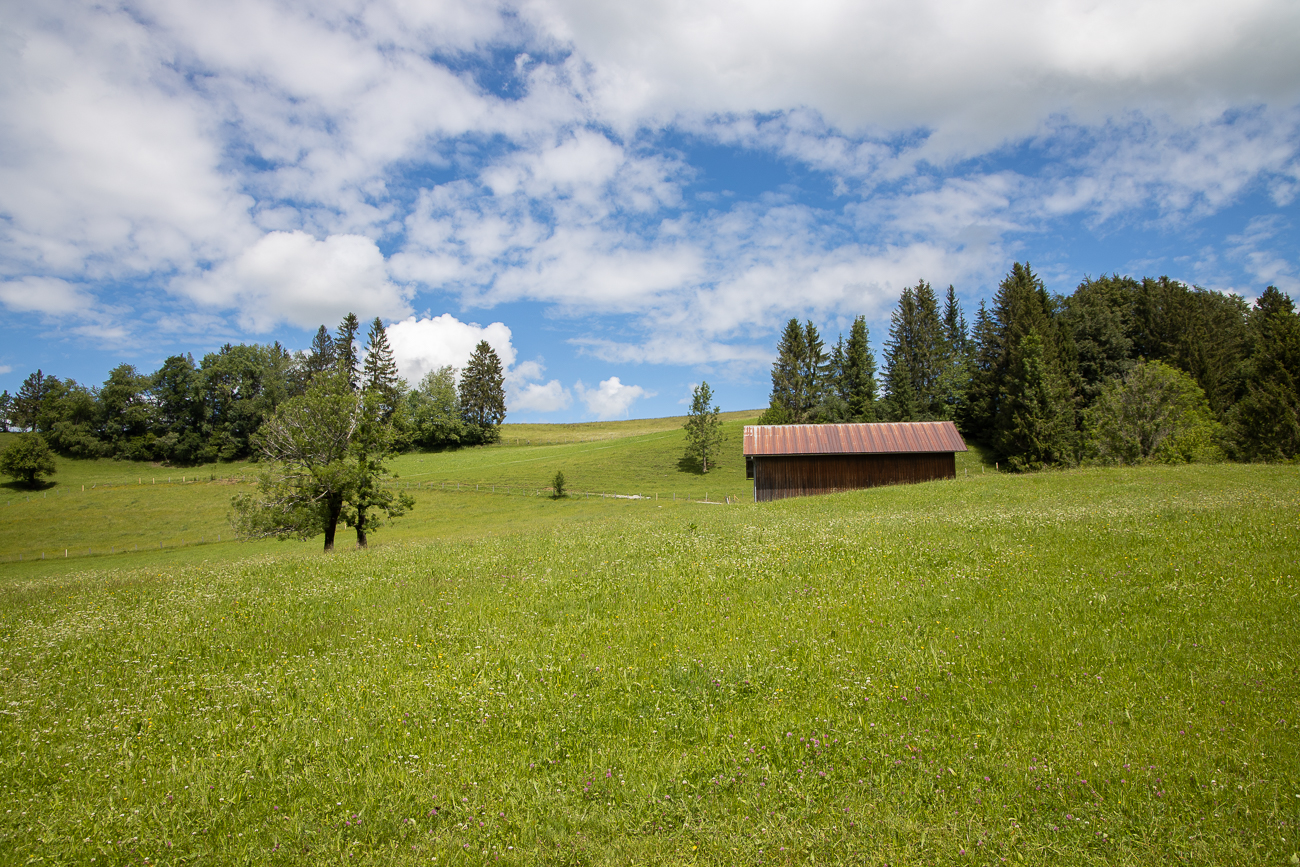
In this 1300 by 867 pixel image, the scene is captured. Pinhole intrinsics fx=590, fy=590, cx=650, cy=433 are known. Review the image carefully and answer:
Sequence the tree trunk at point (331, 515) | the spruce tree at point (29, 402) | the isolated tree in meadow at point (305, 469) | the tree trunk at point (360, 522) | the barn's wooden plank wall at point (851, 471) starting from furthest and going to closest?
1. the spruce tree at point (29, 402)
2. the barn's wooden plank wall at point (851, 471)
3. the tree trunk at point (360, 522)
4. the tree trunk at point (331, 515)
5. the isolated tree in meadow at point (305, 469)

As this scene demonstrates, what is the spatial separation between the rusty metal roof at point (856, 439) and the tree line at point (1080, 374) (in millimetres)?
16917

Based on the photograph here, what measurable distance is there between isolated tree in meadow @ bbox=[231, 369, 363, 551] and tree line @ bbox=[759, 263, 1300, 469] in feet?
181

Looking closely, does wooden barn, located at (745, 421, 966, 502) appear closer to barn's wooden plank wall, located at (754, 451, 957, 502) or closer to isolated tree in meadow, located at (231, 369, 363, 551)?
barn's wooden plank wall, located at (754, 451, 957, 502)

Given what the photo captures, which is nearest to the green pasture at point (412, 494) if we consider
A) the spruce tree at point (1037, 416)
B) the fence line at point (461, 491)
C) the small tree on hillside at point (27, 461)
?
the fence line at point (461, 491)

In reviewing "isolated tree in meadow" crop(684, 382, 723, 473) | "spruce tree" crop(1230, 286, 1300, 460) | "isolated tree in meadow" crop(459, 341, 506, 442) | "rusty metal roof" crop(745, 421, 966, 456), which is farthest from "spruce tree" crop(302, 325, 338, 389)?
"spruce tree" crop(1230, 286, 1300, 460)

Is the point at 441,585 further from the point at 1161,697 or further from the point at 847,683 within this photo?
the point at 1161,697

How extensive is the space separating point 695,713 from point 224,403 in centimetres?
12047

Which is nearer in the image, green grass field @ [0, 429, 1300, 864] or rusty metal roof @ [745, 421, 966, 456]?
green grass field @ [0, 429, 1300, 864]

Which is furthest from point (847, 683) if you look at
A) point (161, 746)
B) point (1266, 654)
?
point (161, 746)

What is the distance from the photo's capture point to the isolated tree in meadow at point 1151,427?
149 feet

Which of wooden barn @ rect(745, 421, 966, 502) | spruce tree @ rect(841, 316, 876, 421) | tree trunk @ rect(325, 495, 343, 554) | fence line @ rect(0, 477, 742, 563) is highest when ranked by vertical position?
spruce tree @ rect(841, 316, 876, 421)

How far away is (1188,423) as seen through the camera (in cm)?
5081

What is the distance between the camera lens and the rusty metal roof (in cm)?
4109

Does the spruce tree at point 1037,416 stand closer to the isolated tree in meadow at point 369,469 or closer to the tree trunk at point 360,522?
the isolated tree in meadow at point 369,469
